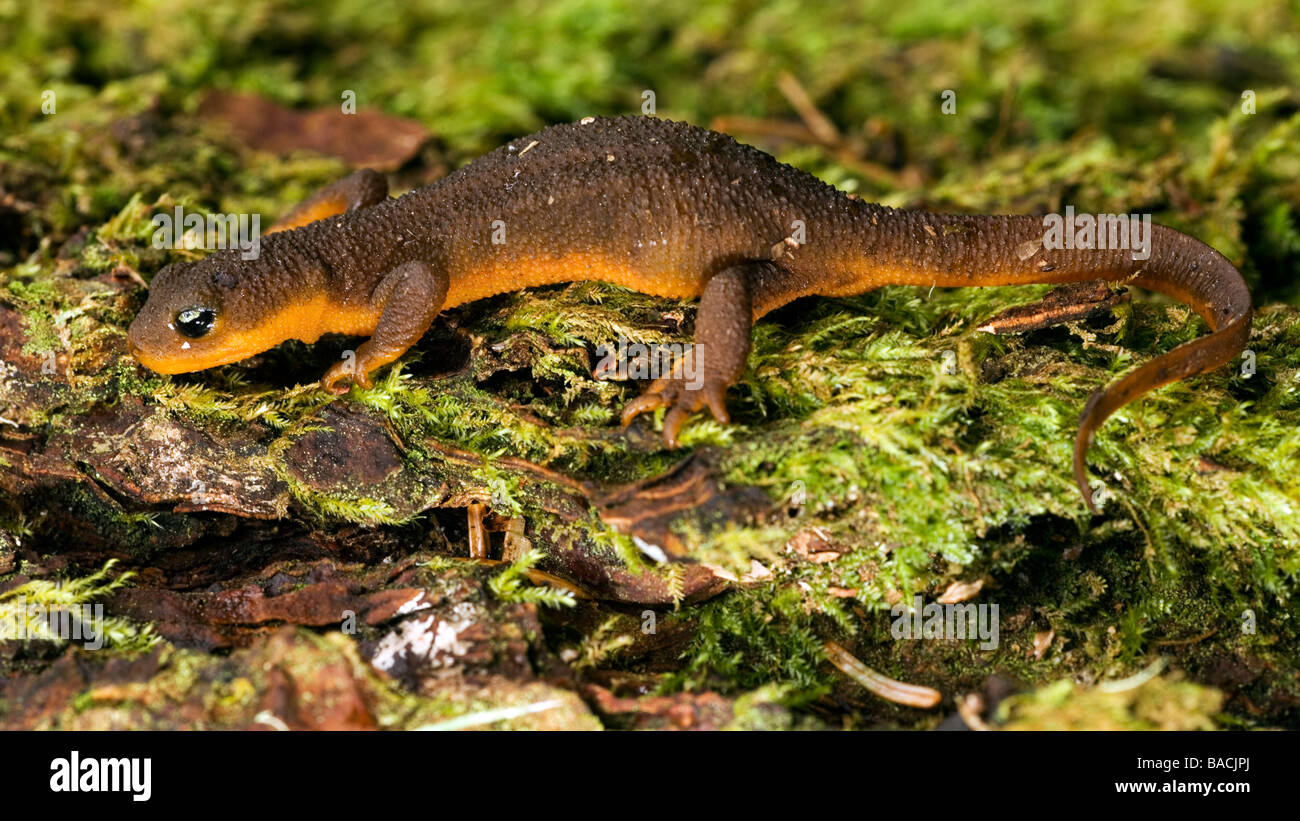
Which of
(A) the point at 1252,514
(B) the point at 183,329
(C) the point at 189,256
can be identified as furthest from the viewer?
(C) the point at 189,256

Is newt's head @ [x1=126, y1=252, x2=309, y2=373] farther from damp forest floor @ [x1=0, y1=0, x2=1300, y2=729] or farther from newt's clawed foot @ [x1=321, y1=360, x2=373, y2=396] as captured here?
newt's clawed foot @ [x1=321, y1=360, x2=373, y2=396]

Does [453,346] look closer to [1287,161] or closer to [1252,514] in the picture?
[1252,514]

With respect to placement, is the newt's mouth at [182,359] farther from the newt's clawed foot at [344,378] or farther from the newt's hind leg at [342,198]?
the newt's hind leg at [342,198]

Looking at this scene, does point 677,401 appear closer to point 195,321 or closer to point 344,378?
point 344,378

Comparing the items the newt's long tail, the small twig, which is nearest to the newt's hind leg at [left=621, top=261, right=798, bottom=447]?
the newt's long tail

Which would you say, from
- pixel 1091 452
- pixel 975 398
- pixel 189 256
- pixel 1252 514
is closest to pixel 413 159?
pixel 189 256

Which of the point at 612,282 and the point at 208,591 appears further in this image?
the point at 612,282

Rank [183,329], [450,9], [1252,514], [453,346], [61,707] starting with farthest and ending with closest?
[450,9]
[453,346]
[183,329]
[1252,514]
[61,707]

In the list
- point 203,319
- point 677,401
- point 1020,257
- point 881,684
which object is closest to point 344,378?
point 203,319

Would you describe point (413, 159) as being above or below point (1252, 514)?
above
